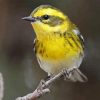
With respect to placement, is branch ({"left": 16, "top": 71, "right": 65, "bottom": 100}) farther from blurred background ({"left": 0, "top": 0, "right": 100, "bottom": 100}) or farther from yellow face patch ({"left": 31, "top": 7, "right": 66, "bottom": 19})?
blurred background ({"left": 0, "top": 0, "right": 100, "bottom": 100})

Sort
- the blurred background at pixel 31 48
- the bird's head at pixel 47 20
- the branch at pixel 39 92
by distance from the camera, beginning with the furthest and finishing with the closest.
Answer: the blurred background at pixel 31 48 < the bird's head at pixel 47 20 < the branch at pixel 39 92

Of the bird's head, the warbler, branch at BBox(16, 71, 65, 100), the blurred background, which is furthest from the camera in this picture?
the blurred background

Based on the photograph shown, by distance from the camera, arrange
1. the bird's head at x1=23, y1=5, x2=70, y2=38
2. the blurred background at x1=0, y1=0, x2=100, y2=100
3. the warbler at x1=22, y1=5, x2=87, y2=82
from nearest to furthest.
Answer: the bird's head at x1=23, y1=5, x2=70, y2=38 → the warbler at x1=22, y1=5, x2=87, y2=82 → the blurred background at x1=0, y1=0, x2=100, y2=100

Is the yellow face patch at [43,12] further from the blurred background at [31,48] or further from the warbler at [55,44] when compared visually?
the blurred background at [31,48]

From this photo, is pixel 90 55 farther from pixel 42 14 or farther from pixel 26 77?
pixel 42 14

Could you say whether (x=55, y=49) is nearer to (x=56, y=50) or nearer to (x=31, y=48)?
(x=56, y=50)

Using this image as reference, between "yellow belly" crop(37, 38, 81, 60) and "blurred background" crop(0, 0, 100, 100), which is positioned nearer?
"yellow belly" crop(37, 38, 81, 60)

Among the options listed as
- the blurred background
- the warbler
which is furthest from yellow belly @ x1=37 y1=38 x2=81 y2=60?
the blurred background

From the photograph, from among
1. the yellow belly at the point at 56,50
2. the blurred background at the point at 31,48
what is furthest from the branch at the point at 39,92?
the blurred background at the point at 31,48
